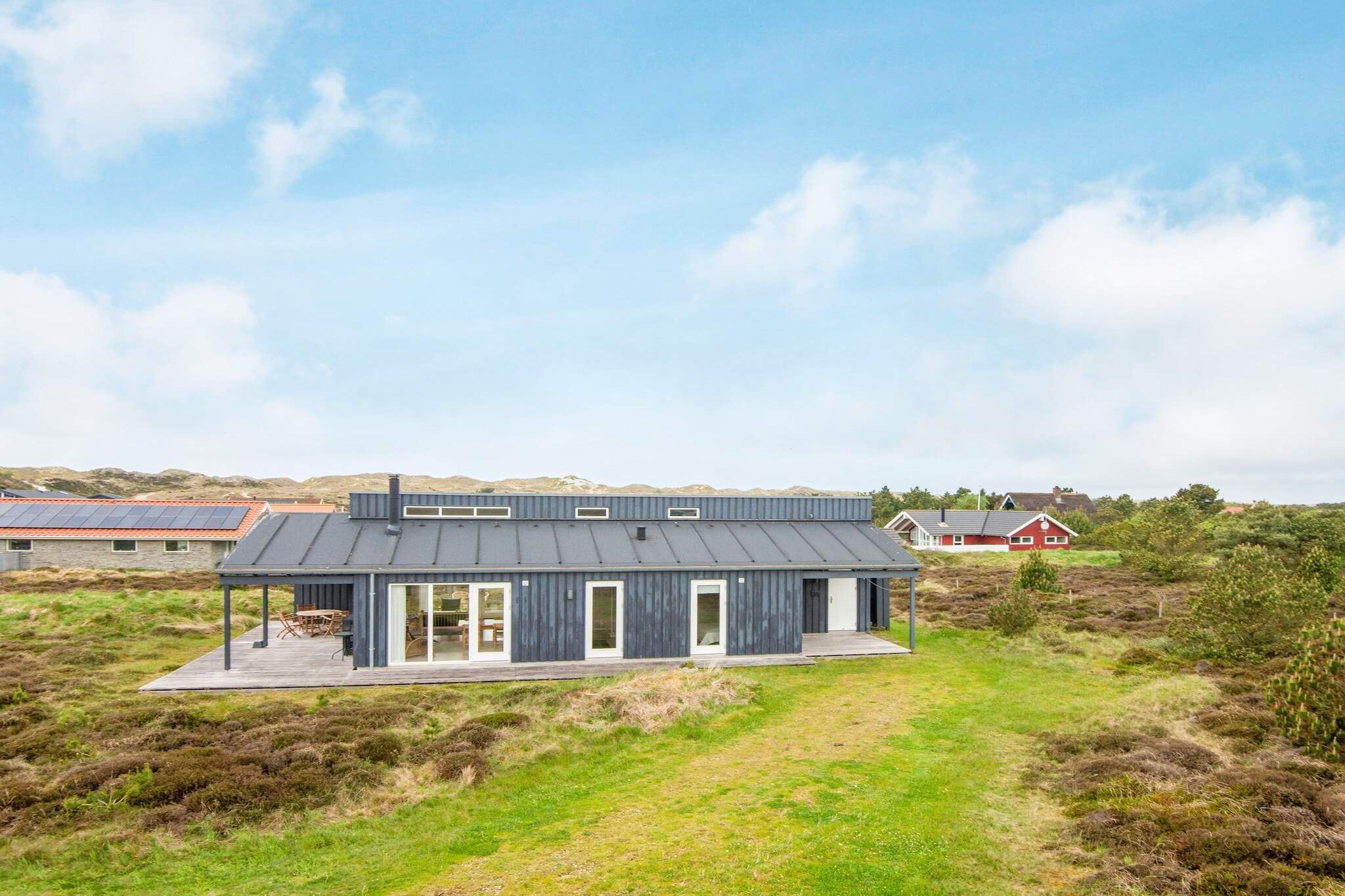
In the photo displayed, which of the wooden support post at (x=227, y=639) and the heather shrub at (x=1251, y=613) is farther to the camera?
the heather shrub at (x=1251, y=613)

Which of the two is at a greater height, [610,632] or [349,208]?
[349,208]

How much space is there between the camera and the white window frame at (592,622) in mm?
15742

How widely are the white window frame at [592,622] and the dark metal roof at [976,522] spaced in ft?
140

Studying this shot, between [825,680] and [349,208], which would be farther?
[349,208]

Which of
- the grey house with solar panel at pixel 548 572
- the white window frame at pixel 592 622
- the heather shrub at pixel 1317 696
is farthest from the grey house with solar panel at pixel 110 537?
the heather shrub at pixel 1317 696

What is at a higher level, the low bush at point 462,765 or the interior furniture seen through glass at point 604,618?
the interior furniture seen through glass at point 604,618

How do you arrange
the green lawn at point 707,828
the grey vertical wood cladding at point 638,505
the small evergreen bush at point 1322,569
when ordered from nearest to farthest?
the green lawn at point 707,828 < the grey vertical wood cladding at point 638,505 < the small evergreen bush at point 1322,569

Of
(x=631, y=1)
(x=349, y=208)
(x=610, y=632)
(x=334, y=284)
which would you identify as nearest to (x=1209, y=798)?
(x=610, y=632)

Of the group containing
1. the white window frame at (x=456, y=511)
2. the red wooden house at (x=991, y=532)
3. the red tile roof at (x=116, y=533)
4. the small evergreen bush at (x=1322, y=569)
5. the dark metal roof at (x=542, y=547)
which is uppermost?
the white window frame at (x=456, y=511)

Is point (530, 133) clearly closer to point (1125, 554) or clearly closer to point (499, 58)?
point (499, 58)

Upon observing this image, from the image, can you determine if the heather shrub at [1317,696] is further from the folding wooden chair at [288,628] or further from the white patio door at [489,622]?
the folding wooden chair at [288,628]

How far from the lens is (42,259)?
2367cm

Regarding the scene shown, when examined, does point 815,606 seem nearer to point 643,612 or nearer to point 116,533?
point 643,612

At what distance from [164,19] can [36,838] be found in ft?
59.5
